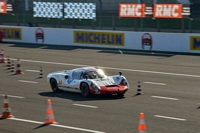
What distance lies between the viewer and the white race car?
61.9ft

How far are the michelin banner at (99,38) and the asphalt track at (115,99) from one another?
10.6 feet

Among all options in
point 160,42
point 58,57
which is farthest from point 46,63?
point 160,42

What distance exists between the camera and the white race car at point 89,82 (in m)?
18.9

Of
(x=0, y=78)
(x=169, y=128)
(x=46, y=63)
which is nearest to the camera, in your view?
(x=169, y=128)

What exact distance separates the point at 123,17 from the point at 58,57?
688 cm

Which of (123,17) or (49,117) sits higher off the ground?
(123,17)

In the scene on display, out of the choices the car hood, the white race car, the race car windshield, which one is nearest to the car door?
the white race car

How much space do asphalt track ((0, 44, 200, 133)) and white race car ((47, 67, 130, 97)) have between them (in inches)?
12.7

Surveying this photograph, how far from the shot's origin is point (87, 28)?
128 ft

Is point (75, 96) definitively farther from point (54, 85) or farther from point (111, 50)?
point (111, 50)

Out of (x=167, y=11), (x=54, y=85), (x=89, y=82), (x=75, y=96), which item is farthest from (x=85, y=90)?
(x=167, y=11)

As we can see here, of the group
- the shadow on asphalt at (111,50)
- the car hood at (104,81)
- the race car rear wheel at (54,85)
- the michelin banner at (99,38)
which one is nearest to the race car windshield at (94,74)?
the car hood at (104,81)

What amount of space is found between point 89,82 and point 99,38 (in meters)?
18.4

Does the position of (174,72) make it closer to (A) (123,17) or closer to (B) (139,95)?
(B) (139,95)
